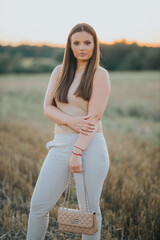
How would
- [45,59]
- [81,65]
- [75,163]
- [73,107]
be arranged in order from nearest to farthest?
[75,163] < [73,107] < [81,65] < [45,59]

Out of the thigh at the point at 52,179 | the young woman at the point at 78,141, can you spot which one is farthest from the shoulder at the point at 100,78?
the thigh at the point at 52,179

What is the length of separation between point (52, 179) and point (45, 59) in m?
38.4

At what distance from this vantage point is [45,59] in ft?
126

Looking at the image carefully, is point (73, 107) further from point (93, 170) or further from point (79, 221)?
point (79, 221)

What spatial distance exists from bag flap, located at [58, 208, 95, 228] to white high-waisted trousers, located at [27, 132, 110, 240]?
122 mm

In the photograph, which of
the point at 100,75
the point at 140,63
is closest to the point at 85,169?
the point at 100,75

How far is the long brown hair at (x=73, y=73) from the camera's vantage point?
193 cm

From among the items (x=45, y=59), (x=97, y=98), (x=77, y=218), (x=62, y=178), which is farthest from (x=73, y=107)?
(x=45, y=59)

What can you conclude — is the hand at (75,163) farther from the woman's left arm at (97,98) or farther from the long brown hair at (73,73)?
the long brown hair at (73,73)

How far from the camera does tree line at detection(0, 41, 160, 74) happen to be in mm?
37188

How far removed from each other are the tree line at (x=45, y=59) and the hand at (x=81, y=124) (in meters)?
30.5

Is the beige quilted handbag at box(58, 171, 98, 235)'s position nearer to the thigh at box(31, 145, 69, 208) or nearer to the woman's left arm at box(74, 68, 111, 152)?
the thigh at box(31, 145, 69, 208)

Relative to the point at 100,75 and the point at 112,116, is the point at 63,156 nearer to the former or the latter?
the point at 100,75

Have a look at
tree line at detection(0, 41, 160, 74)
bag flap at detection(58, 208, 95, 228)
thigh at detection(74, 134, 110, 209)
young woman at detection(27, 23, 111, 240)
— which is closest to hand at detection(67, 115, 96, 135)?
young woman at detection(27, 23, 111, 240)
